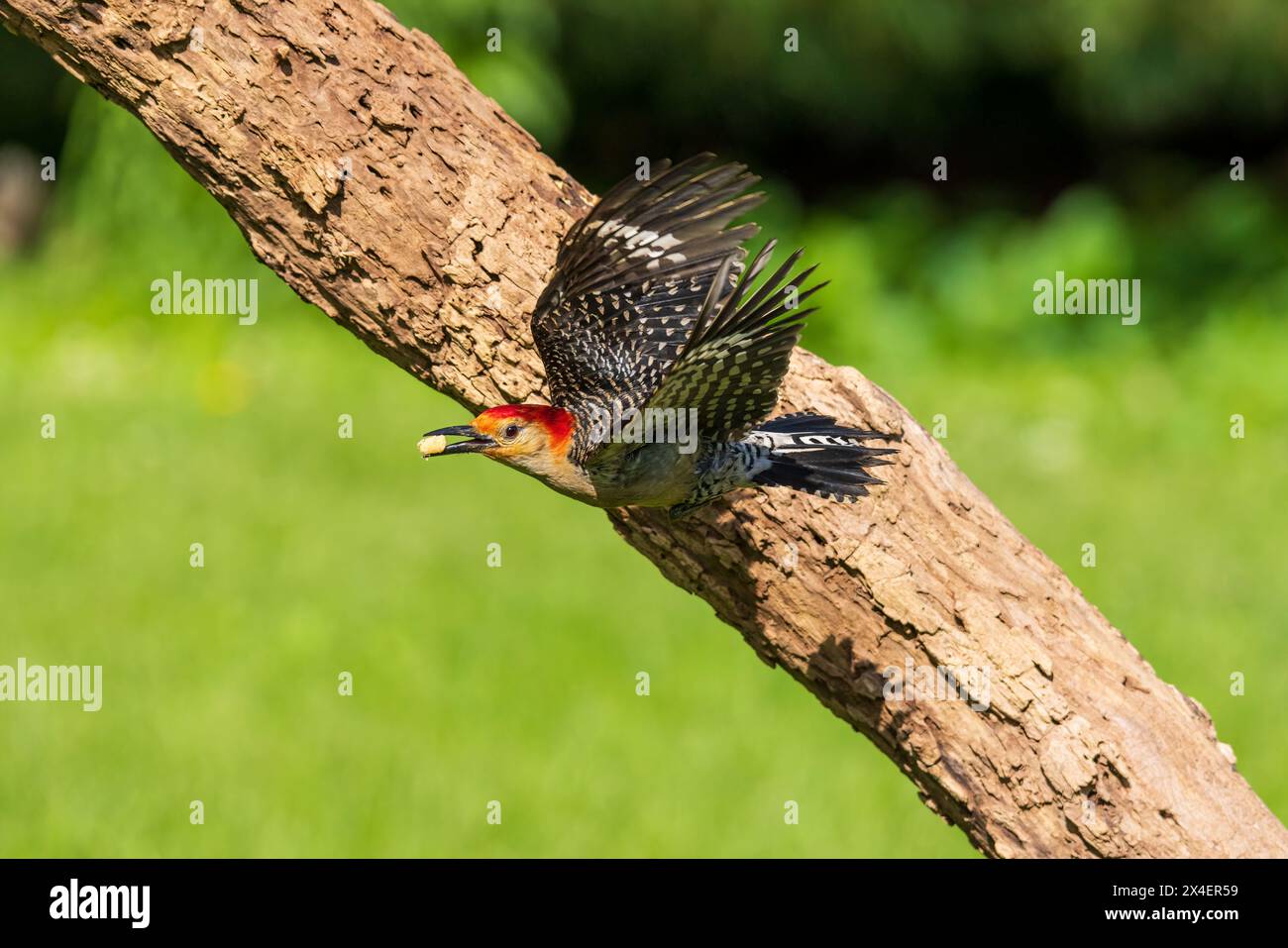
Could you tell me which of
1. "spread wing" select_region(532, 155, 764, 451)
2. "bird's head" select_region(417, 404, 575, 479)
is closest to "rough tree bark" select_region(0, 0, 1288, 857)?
"spread wing" select_region(532, 155, 764, 451)

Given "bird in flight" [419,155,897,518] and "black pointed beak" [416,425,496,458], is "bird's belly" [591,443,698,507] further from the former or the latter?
"black pointed beak" [416,425,496,458]

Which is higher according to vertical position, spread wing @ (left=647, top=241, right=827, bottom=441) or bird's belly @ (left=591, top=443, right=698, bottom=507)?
spread wing @ (left=647, top=241, right=827, bottom=441)

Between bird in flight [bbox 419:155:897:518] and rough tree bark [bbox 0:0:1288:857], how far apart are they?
181mm

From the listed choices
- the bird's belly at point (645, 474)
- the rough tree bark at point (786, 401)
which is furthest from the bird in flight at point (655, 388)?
the rough tree bark at point (786, 401)

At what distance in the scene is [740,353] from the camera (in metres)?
2.52

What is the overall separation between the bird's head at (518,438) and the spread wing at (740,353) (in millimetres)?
226

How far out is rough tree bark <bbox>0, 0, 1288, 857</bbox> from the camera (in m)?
2.90

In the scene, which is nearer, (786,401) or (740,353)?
Result: (740,353)

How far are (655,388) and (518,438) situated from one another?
10.0 inches

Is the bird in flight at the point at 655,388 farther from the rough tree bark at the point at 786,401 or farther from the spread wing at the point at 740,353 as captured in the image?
the rough tree bark at the point at 786,401

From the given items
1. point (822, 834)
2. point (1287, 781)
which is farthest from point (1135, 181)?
point (822, 834)

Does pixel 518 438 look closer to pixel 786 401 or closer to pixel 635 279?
pixel 635 279

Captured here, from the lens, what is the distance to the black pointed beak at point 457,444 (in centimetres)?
269

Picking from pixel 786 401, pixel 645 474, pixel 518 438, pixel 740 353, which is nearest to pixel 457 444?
pixel 518 438
